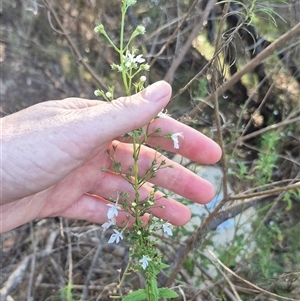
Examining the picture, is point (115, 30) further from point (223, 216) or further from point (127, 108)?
point (127, 108)

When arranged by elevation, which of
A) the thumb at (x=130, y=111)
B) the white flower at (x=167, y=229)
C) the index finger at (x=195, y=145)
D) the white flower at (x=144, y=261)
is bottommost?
the white flower at (x=144, y=261)

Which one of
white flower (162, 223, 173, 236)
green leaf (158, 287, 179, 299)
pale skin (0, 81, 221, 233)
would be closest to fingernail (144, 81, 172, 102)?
pale skin (0, 81, 221, 233)

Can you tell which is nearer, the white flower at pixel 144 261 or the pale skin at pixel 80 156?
the white flower at pixel 144 261

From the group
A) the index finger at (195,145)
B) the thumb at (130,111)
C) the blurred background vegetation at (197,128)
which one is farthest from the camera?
the blurred background vegetation at (197,128)

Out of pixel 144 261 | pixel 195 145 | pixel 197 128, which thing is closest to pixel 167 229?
pixel 144 261

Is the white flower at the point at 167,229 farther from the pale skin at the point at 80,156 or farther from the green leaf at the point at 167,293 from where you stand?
the pale skin at the point at 80,156

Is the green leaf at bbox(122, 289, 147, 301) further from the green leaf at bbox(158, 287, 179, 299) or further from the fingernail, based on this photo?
the fingernail

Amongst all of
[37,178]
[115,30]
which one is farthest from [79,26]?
[37,178]

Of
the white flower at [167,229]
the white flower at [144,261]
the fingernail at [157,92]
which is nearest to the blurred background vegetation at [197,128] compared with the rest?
the fingernail at [157,92]

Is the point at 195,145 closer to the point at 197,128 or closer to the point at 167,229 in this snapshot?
the point at 167,229
